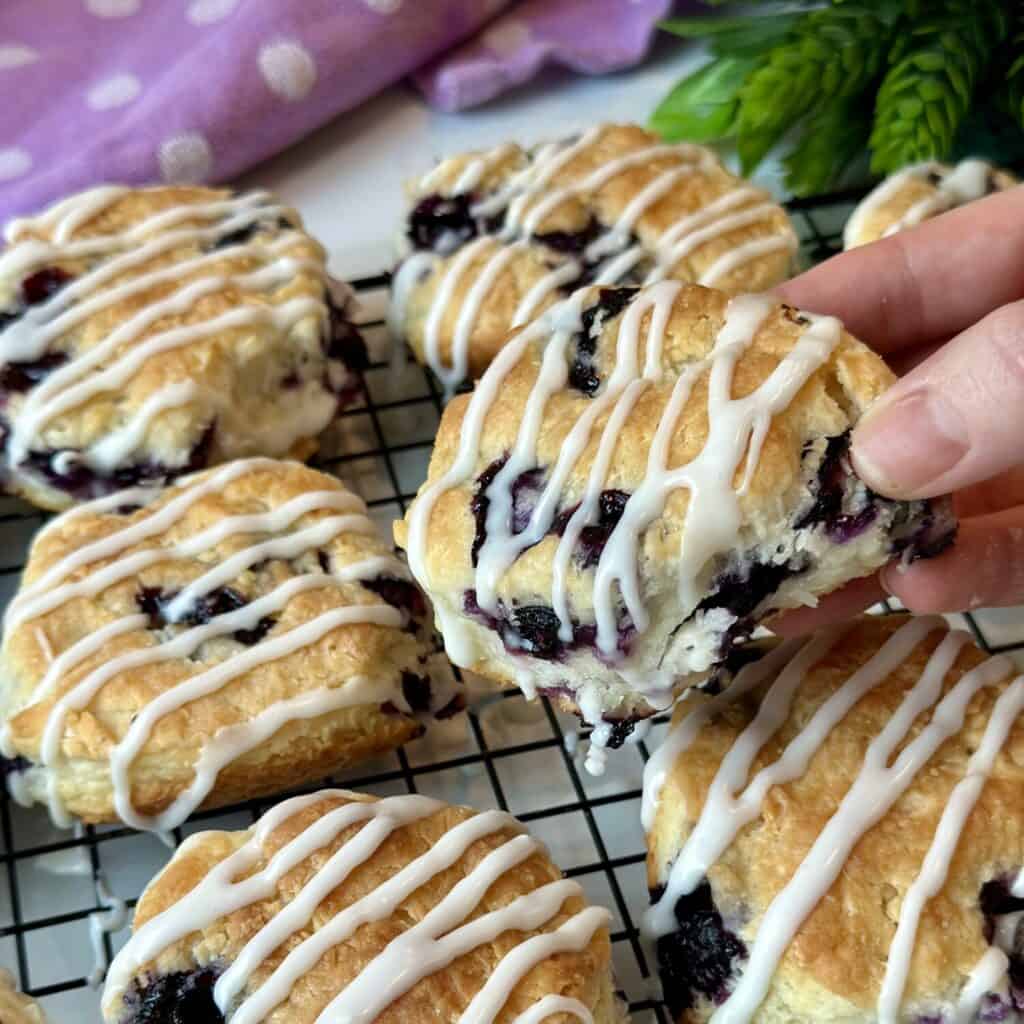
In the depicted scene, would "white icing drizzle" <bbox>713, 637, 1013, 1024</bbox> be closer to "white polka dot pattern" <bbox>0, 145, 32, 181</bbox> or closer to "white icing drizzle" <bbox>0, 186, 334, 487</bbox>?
"white icing drizzle" <bbox>0, 186, 334, 487</bbox>

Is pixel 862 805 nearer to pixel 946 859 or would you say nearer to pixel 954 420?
pixel 946 859

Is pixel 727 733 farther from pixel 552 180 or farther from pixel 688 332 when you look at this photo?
pixel 552 180

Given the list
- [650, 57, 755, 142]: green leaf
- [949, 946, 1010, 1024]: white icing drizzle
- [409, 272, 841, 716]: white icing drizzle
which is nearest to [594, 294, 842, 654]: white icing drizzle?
[409, 272, 841, 716]: white icing drizzle

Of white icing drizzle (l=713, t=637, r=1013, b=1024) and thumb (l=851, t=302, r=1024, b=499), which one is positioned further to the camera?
white icing drizzle (l=713, t=637, r=1013, b=1024)

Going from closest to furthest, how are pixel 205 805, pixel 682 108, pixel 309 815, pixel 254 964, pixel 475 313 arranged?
pixel 254 964 → pixel 309 815 → pixel 205 805 → pixel 475 313 → pixel 682 108

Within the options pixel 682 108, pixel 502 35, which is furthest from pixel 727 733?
pixel 502 35

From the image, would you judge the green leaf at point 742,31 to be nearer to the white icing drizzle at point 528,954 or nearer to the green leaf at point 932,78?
the green leaf at point 932,78
